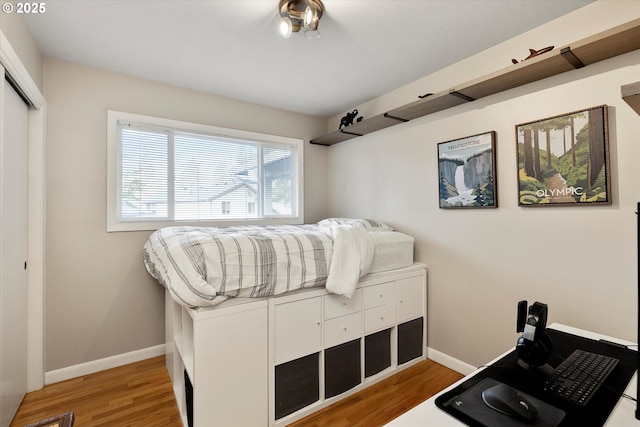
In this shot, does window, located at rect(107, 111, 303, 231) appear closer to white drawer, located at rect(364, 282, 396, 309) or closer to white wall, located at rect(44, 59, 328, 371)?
white wall, located at rect(44, 59, 328, 371)

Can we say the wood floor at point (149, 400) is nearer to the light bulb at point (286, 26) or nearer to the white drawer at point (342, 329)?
the white drawer at point (342, 329)

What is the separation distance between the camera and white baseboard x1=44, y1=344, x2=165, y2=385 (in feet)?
7.39

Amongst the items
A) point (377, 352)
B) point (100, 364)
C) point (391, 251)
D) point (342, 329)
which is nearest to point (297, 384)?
point (342, 329)

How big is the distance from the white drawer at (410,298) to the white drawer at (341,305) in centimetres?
43

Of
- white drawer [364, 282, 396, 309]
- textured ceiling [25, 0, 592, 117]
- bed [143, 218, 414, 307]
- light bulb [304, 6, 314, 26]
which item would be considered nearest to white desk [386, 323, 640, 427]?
bed [143, 218, 414, 307]

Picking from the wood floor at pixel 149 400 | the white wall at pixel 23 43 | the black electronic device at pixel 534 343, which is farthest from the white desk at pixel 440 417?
the white wall at pixel 23 43

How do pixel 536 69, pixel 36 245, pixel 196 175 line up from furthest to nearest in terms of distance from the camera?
pixel 196 175 < pixel 36 245 < pixel 536 69

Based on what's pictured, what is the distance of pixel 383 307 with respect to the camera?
225 cm

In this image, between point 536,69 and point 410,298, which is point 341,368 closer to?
point 410,298

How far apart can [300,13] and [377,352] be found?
90.6 inches

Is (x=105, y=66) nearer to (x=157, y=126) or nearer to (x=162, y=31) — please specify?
(x=157, y=126)

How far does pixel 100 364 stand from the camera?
2408 millimetres

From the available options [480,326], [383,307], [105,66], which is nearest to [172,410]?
[383,307]

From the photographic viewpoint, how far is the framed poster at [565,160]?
162 cm
